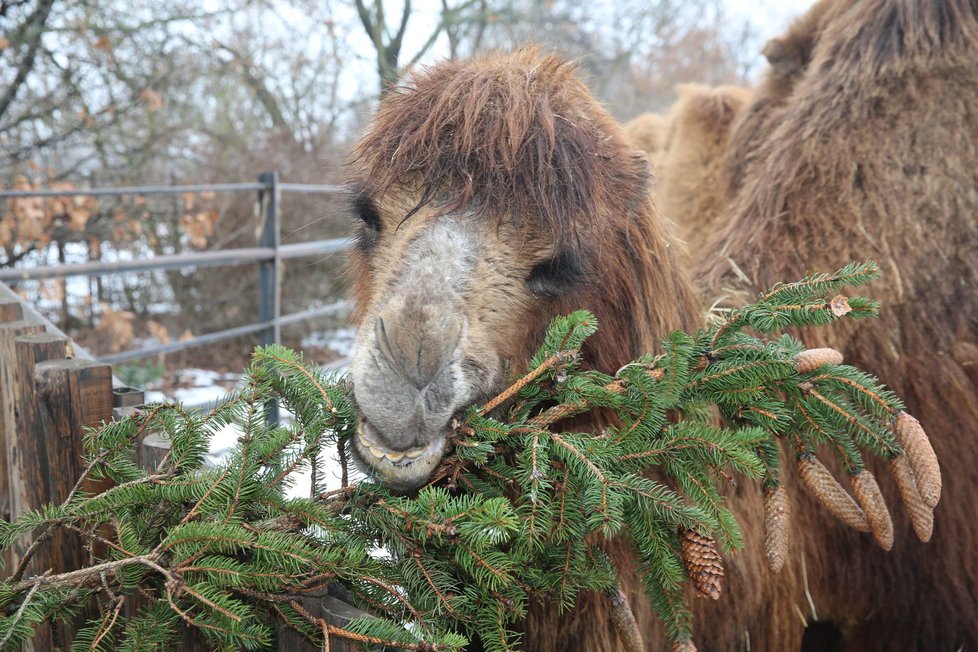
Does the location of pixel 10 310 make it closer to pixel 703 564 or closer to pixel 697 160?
pixel 703 564

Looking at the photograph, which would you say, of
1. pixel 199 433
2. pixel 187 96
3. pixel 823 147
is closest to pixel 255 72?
pixel 187 96

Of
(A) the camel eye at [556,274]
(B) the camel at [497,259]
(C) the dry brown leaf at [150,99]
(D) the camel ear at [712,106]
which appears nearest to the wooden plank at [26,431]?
(B) the camel at [497,259]

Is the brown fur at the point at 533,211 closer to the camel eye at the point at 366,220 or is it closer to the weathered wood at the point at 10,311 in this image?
the camel eye at the point at 366,220

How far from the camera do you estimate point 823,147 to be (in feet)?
10.3

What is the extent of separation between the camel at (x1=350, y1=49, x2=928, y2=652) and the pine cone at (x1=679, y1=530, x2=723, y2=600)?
38cm

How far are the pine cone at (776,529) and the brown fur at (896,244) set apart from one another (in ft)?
2.80

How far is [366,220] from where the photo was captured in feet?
7.30

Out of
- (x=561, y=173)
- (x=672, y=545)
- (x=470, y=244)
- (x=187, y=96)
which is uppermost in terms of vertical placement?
(x=187, y=96)

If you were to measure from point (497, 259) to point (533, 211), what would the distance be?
162mm

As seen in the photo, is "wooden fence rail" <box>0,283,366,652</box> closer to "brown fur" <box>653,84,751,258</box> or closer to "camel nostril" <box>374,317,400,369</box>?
"camel nostril" <box>374,317,400,369</box>

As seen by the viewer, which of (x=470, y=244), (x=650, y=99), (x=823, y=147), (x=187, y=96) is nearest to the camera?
(x=470, y=244)

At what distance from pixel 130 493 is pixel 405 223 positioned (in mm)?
895

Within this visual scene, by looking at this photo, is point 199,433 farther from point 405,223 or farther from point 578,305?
point 578,305

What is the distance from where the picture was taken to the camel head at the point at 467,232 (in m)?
1.74
